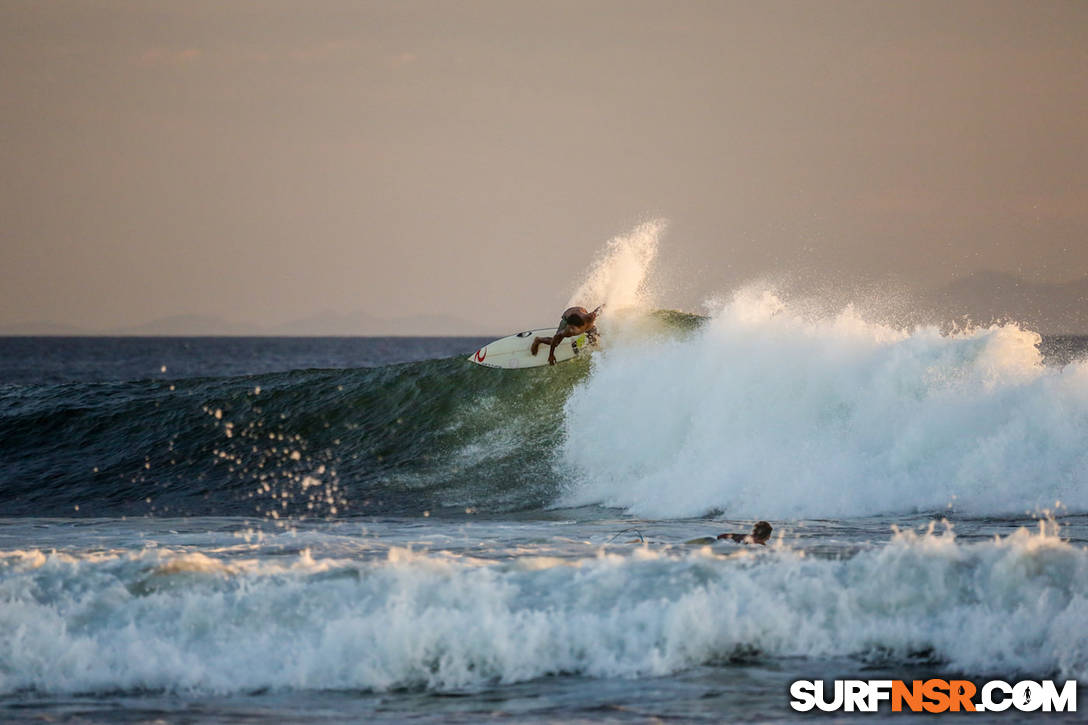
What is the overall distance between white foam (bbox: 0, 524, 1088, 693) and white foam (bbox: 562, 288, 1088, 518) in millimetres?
4882

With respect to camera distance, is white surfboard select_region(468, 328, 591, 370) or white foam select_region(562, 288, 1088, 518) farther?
white surfboard select_region(468, 328, 591, 370)

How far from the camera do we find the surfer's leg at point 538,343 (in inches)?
723

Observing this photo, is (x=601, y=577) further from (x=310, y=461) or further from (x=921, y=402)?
A: (x=310, y=461)

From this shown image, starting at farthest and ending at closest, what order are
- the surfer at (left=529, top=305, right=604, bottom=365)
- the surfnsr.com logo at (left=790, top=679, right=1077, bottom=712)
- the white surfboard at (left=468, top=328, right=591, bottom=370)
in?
the white surfboard at (left=468, top=328, right=591, bottom=370), the surfer at (left=529, top=305, right=604, bottom=365), the surfnsr.com logo at (left=790, top=679, right=1077, bottom=712)

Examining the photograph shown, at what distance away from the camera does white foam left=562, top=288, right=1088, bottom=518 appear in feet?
44.0

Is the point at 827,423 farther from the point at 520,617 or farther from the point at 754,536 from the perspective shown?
the point at 520,617

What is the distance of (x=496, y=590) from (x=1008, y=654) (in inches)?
147

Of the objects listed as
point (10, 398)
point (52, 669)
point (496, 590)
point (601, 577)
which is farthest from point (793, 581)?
point (10, 398)

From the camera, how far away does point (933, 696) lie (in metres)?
6.70

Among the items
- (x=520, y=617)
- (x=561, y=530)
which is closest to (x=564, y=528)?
(x=561, y=530)

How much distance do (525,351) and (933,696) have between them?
12.7 meters

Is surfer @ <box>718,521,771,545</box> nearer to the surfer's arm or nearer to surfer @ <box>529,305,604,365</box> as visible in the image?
surfer @ <box>529,305,604,365</box>

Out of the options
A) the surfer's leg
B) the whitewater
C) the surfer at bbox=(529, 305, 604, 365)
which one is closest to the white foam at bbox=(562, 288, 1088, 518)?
the whitewater

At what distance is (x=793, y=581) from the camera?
8180 millimetres
